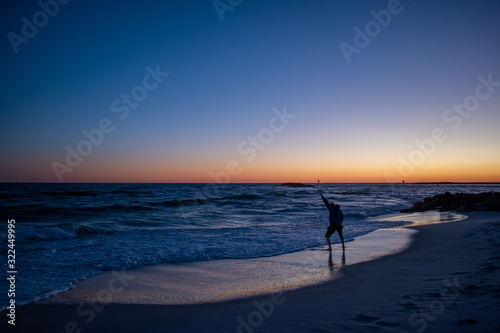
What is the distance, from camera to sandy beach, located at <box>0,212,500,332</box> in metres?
3.77

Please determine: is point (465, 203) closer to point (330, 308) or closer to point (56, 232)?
point (330, 308)

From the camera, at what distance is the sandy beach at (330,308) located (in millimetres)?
3773

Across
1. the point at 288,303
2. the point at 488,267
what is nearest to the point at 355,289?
the point at 288,303

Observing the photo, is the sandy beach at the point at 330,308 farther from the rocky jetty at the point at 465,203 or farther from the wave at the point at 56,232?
the rocky jetty at the point at 465,203

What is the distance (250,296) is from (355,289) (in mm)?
2004

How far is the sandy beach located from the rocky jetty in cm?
1837

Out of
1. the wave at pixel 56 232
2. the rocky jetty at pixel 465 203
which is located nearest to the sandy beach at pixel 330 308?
the wave at pixel 56 232

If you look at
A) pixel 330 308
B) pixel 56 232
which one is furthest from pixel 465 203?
pixel 56 232

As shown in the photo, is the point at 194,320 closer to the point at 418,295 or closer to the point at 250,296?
the point at 250,296

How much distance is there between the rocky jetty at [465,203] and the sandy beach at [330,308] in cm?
1837

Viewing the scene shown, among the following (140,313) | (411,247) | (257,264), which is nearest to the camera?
(140,313)

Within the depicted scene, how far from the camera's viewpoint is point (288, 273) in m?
7.07

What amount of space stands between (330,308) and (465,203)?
25.4 metres

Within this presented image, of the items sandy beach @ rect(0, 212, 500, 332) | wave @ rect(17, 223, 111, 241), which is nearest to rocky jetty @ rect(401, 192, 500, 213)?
sandy beach @ rect(0, 212, 500, 332)
